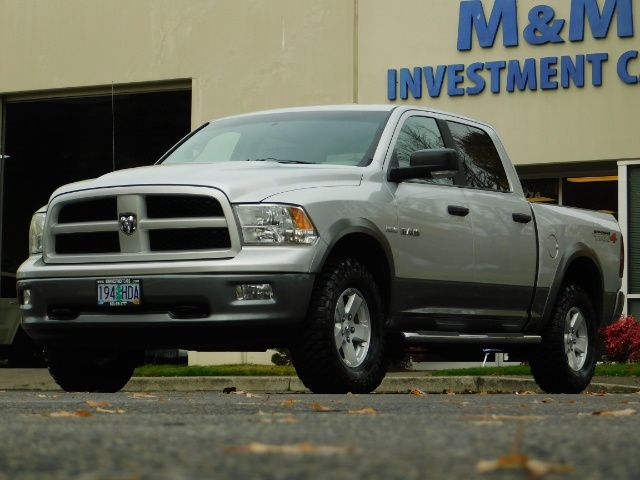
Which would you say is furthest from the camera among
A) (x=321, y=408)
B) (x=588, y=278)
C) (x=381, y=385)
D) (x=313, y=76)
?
(x=313, y=76)


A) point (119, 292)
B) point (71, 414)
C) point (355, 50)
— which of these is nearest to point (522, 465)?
point (71, 414)

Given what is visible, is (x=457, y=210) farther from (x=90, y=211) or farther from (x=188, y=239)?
(x=90, y=211)

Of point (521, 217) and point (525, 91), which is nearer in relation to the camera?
point (521, 217)

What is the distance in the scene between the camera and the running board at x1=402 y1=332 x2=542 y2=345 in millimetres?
9094

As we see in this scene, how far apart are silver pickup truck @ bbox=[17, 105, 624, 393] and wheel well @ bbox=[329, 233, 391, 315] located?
1 cm

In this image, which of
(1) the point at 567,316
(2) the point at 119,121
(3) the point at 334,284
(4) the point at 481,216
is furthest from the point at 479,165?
(2) the point at 119,121

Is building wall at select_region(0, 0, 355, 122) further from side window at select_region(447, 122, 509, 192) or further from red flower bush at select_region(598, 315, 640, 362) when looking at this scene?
side window at select_region(447, 122, 509, 192)

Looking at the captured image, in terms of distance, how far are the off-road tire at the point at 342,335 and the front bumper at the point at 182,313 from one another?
0.42ft

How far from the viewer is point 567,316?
10.9 meters

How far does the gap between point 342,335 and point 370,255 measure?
691 millimetres

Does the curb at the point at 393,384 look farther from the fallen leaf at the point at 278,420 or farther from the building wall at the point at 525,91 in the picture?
the fallen leaf at the point at 278,420

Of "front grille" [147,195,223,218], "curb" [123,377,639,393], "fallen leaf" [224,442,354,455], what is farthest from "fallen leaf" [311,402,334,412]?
"curb" [123,377,639,393]

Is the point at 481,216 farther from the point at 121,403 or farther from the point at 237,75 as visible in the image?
the point at 237,75

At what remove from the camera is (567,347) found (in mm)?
10797
